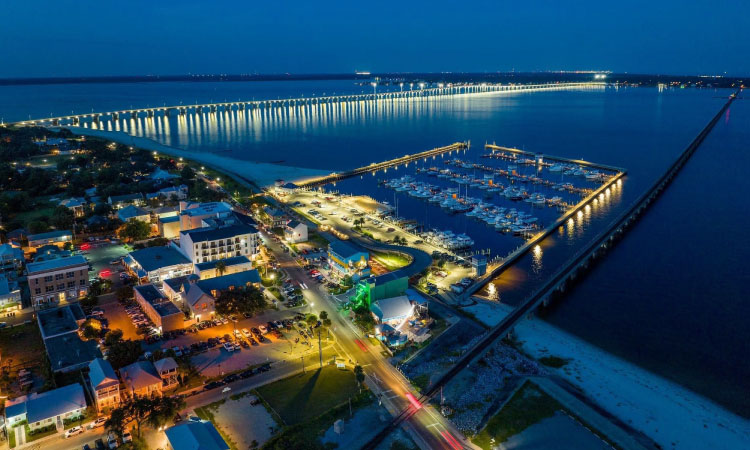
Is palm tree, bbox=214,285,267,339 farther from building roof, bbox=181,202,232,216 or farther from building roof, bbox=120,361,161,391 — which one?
building roof, bbox=181,202,232,216

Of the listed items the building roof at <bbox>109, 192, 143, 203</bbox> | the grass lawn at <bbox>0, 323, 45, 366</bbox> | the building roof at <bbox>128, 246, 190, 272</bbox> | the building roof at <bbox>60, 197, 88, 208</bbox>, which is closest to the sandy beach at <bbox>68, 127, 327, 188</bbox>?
the building roof at <bbox>109, 192, 143, 203</bbox>

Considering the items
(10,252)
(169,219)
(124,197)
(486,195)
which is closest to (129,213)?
(169,219)

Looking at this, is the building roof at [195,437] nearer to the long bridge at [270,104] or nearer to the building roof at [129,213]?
the building roof at [129,213]

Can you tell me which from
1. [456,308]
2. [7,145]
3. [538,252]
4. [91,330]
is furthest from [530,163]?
[7,145]

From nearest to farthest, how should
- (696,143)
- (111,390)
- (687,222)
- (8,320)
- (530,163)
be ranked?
1. (111,390)
2. (8,320)
3. (687,222)
4. (530,163)
5. (696,143)

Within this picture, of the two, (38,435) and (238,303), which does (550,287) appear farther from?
(38,435)

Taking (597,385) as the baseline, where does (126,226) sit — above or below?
above

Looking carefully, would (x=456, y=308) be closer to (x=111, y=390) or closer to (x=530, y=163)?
(x=111, y=390)
